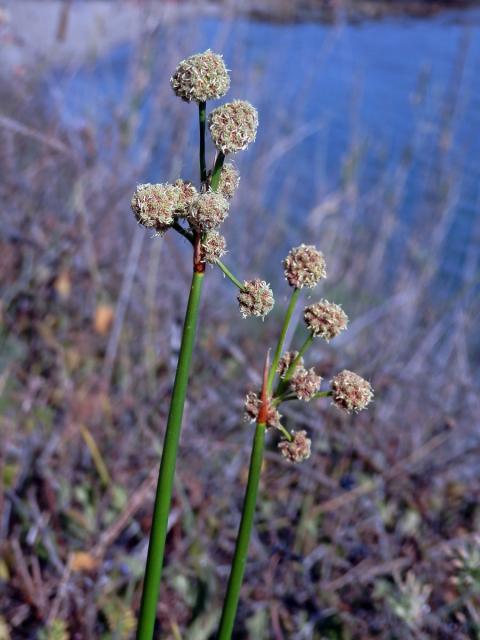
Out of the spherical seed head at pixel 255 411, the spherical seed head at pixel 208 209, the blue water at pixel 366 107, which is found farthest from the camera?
the blue water at pixel 366 107

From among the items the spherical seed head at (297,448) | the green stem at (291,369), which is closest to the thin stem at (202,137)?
the green stem at (291,369)

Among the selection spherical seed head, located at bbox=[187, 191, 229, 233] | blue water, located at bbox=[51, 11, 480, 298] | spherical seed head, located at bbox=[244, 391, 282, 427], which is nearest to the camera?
spherical seed head, located at bbox=[187, 191, 229, 233]

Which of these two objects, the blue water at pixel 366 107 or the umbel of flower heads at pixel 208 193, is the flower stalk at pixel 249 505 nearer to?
the umbel of flower heads at pixel 208 193

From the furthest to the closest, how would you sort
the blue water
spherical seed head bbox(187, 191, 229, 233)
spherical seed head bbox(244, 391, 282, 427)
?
the blue water
spherical seed head bbox(244, 391, 282, 427)
spherical seed head bbox(187, 191, 229, 233)

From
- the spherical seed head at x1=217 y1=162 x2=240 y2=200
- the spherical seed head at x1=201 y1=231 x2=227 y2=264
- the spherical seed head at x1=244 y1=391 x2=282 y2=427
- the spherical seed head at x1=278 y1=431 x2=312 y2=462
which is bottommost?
the spherical seed head at x1=278 y1=431 x2=312 y2=462

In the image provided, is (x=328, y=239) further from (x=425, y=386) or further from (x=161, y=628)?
(x=161, y=628)

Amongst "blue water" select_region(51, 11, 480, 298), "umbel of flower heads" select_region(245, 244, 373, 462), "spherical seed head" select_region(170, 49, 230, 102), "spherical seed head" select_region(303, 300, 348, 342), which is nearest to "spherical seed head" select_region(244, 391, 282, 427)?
"umbel of flower heads" select_region(245, 244, 373, 462)

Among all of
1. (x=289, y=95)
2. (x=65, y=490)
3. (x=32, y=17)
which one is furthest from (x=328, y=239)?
(x=32, y=17)

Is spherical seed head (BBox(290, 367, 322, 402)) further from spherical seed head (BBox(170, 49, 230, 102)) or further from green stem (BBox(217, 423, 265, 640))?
spherical seed head (BBox(170, 49, 230, 102))
